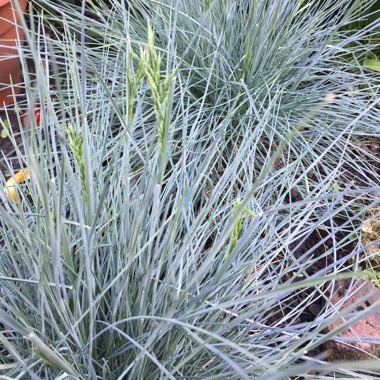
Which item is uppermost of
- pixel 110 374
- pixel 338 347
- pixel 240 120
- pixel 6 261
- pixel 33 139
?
pixel 33 139

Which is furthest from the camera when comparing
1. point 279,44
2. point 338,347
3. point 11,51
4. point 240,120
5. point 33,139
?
point 11,51

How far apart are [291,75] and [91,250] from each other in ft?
3.25

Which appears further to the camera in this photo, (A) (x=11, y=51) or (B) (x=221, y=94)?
Result: (A) (x=11, y=51)

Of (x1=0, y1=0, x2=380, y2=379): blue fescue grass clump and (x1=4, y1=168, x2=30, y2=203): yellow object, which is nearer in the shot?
(x1=0, y1=0, x2=380, y2=379): blue fescue grass clump

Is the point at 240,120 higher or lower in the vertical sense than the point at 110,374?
higher

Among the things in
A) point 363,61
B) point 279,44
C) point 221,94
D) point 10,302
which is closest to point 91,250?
point 10,302

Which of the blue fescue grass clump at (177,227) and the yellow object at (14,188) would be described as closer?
the blue fescue grass clump at (177,227)

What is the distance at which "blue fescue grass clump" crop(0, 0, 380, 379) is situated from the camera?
2.09 ft

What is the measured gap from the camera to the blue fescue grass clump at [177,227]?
2.09 feet

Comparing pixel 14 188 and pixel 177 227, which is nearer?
pixel 177 227

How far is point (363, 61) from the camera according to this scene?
1.81 meters

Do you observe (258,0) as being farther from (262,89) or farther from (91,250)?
(91,250)

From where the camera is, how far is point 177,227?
2.98 ft

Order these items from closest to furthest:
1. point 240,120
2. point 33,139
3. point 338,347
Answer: point 33,139, point 338,347, point 240,120
